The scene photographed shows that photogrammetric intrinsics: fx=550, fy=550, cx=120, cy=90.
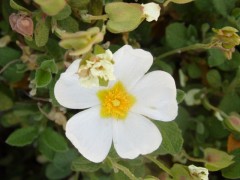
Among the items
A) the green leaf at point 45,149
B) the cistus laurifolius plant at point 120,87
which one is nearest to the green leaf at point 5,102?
the cistus laurifolius plant at point 120,87

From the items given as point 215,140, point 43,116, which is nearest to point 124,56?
point 43,116

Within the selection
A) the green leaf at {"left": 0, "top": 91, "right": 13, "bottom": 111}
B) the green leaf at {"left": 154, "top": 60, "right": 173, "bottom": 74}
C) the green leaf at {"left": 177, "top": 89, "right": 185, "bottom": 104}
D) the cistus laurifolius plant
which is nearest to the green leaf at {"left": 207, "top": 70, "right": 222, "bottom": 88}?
the cistus laurifolius plant

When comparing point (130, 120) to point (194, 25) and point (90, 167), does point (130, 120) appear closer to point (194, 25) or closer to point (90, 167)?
point (90, 167)

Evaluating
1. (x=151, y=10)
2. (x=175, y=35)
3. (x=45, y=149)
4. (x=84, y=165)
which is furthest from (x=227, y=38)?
(x=45, y=149)

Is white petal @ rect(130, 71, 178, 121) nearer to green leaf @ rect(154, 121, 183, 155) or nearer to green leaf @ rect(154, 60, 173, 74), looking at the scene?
green leaf @ rect(154, 121, 183, 155)

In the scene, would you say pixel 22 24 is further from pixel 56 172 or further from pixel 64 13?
pixel 56 172

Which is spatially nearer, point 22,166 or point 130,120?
point 130,120

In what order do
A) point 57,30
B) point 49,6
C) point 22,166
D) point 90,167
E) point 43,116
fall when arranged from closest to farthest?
→ point 49,6 → point 57,30 → point 90,167 → point 43,116 → point 22,166
